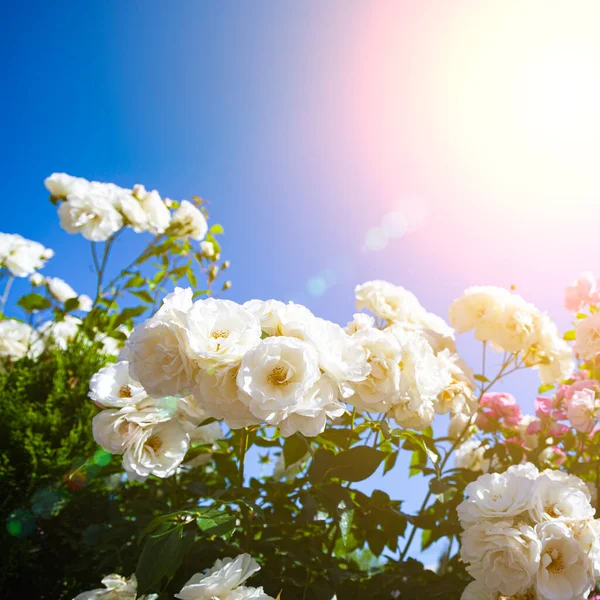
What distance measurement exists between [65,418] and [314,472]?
133cm

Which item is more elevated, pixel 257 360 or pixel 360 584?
pixel 257 360

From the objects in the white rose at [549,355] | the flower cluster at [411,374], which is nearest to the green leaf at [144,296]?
the flower cluster at [411,374]

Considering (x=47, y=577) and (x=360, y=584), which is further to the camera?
(x=47, y=577)

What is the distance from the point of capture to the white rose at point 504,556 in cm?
111

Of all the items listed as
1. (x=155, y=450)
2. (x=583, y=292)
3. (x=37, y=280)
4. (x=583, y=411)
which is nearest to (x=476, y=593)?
(x=583, y=411)

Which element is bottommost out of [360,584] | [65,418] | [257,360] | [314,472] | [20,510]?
[360,584]

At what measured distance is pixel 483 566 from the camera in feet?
3.84

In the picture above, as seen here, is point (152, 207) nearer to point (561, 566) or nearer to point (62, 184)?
point (62, 184)

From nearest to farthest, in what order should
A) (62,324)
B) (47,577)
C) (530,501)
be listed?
(530,501)
(47,577)
(62,324)

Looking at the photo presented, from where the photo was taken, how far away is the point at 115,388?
1335 mm

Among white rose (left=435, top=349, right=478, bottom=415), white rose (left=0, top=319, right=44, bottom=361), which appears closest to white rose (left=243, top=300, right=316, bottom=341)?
white rose (left=435, top=349, right=478, bottom=415)

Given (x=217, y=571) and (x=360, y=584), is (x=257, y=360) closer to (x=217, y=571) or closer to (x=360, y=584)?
(x=217, y=571)

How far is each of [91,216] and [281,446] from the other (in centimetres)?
140

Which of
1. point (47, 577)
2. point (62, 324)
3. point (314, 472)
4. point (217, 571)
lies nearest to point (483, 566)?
point (314, 472)
